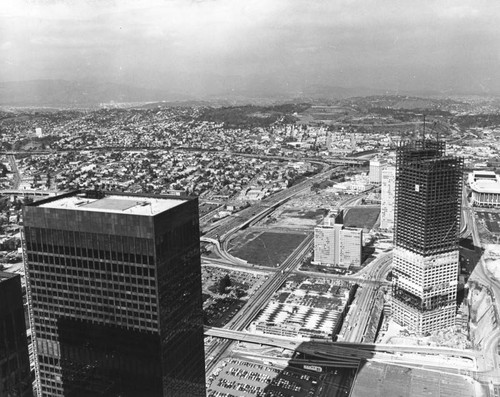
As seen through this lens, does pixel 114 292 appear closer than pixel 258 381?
Yes

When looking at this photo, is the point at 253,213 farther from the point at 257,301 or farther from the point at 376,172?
the point at 257,301

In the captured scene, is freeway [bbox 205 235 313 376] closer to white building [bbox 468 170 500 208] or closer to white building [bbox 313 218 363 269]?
white building [bbox 313 218 363 269]

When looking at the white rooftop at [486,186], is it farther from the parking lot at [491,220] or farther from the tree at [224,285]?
the tree at [224,285]

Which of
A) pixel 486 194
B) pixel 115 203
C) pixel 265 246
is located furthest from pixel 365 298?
pixel 486 194

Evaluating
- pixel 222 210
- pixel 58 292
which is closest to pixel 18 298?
pixel 58 292

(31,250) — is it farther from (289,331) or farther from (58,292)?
(289,331)

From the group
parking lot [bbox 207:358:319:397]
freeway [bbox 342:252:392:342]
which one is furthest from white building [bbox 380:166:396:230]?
parking lot [bbox 207:358:319:397]

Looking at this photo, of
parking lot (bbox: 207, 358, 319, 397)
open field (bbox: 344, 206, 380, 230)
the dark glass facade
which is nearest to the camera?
parking lot (bbox: 207, 358, 319, 397)
